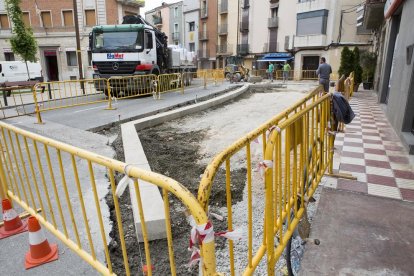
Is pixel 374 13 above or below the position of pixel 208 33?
below

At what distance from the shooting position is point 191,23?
48.7 meters

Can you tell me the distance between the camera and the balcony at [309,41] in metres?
30.4

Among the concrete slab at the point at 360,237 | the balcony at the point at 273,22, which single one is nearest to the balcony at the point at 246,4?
the balcony at the point at 273,22

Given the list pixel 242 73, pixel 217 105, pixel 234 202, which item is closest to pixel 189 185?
pixel 234 202

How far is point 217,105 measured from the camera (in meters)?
12.6

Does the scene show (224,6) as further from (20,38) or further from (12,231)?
(12,231)

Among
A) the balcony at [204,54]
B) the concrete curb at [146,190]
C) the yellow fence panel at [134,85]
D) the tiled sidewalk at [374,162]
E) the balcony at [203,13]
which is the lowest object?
the tiled sidewalk at [374,162]

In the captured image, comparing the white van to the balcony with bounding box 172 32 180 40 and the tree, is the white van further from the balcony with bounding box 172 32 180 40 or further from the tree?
the balcony with bounding box 172 32 180 40

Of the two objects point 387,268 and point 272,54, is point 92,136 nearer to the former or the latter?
point 387,268

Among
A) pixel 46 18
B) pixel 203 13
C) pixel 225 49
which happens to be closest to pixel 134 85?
pixel 46 18

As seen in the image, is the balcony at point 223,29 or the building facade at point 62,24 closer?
the building facade at point 62,24

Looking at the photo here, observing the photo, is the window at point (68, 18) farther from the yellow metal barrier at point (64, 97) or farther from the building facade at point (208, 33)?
the building facade at point (208, 33)

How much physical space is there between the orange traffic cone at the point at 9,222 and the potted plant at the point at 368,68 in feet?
61.4

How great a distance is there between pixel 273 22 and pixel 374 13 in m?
23.9
